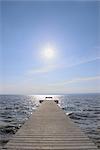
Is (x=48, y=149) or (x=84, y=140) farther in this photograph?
(x=84, y=140)

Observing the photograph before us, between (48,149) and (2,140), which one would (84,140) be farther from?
(2,140)

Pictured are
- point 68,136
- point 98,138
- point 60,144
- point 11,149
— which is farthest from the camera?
point 98,138

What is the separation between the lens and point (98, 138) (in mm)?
12773

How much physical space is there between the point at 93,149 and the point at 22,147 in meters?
2.02

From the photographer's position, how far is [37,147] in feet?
22.0

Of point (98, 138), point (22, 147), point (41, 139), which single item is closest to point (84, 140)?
point (41, 139)

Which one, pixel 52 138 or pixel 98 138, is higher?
pixel 52 138

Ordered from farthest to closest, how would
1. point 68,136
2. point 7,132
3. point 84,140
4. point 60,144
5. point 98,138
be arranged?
point 7,132 → point 98,138 → point 68,136 → point 84,140 → point 60,144

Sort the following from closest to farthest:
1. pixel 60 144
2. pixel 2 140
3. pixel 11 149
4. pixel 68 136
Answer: pixel 11 149 < pixel 60 144 < pixel 68 136 < pixel 2 140

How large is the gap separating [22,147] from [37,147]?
0.44 m

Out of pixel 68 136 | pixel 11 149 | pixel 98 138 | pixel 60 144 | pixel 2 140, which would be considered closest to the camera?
pixel 11 149

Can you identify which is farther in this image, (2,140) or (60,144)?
(2,140)

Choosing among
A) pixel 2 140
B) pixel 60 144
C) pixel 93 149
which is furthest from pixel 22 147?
pixel 2 140

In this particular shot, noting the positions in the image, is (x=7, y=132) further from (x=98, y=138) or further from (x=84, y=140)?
(x=84, y=140)
